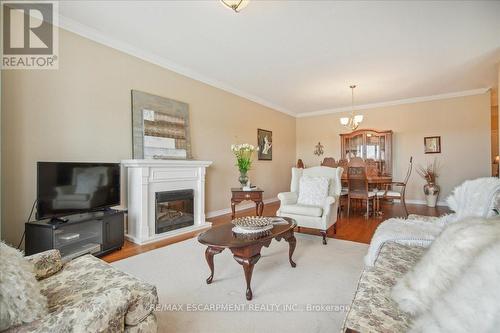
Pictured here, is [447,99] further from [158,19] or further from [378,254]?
[158,19]

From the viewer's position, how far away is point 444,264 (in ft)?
3.26

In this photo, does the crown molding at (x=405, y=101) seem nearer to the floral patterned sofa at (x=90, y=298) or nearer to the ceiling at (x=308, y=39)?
the ceiling at (x=308, y=39)

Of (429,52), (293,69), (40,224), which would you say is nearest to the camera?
(40,224)

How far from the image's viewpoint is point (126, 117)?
3404 mm

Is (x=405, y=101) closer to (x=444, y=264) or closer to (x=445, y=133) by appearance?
(x=445, y=133)

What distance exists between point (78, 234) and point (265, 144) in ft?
14.9

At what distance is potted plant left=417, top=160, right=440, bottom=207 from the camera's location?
5.62 metres

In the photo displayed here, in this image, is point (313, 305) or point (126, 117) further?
point (126, 117)

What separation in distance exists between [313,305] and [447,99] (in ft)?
20.9

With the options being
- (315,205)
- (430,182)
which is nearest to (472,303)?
(315,205)

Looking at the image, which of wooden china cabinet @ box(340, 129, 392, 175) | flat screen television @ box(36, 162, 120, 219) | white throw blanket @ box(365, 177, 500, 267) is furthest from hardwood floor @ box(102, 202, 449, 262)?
white throw blanket @ box(365, 177, 500, 267)

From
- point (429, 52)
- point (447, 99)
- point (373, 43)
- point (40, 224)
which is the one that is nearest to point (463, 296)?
point (40, 224)

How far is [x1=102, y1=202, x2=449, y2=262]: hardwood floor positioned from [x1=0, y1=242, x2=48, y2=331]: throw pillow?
1902 millimetres

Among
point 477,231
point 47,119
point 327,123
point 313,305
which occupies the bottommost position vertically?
point 313,305
